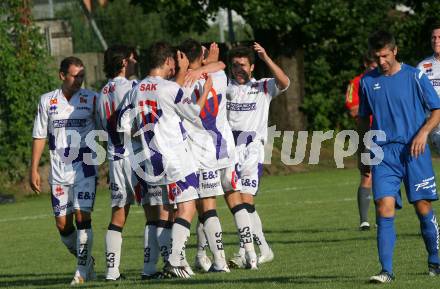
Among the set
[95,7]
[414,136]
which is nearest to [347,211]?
[414,136]

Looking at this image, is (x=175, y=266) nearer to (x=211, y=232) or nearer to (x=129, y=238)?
(x=211, y=232)

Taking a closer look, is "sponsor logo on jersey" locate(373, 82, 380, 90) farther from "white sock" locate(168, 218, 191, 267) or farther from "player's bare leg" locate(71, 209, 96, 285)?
"player's bare leg" locate(71, 209, 96, 285)

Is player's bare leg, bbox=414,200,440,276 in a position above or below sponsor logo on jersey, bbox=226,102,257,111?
below

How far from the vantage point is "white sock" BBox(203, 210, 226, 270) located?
12.0 metres

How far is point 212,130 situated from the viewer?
40.2 ft

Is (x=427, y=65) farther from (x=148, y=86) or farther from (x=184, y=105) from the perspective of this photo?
(x=148, y=86)

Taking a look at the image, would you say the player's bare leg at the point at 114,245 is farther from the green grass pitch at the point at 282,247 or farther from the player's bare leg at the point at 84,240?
the player's bare leg at the point at 84,240

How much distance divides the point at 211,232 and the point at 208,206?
11.3 inches

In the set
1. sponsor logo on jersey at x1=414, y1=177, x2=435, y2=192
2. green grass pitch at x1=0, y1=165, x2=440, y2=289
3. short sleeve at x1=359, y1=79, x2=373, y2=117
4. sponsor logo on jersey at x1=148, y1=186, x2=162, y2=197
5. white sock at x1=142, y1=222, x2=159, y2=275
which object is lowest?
green grass pitch at x1=0, y1=165, x2=440, y2=289

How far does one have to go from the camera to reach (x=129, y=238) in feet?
55.9

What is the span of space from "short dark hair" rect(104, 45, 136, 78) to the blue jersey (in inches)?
108

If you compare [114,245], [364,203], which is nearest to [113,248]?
[114,245]

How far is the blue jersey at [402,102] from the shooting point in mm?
10211

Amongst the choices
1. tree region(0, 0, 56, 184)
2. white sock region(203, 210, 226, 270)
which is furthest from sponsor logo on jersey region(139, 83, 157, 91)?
tree region(0, 0, 56, 184)
